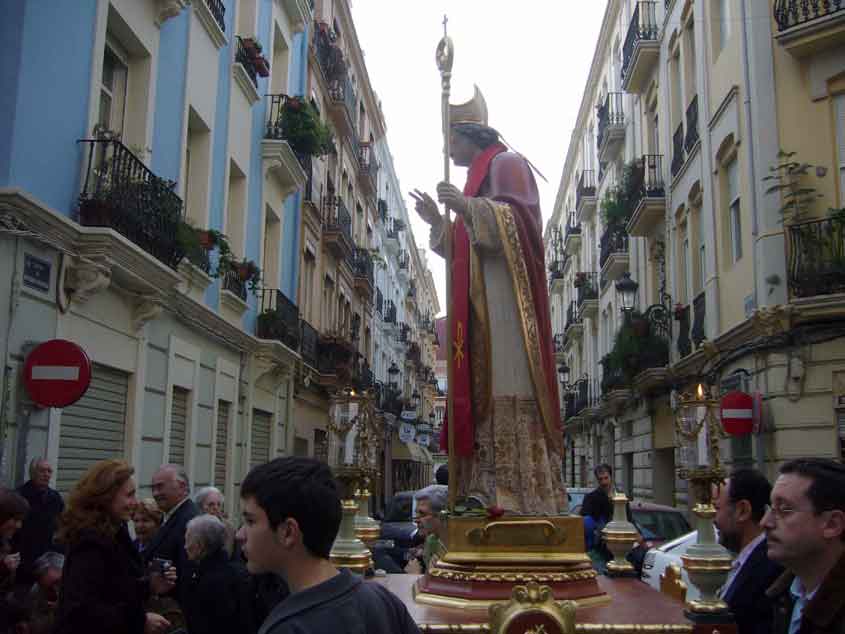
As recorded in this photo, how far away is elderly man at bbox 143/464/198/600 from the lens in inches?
197

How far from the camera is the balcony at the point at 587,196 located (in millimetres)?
32375

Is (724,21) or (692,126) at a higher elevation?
(724,21)

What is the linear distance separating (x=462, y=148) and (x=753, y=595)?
3280mm

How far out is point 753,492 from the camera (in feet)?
13.5

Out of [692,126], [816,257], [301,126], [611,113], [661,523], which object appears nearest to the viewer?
[661,523]

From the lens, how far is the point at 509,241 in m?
5.35

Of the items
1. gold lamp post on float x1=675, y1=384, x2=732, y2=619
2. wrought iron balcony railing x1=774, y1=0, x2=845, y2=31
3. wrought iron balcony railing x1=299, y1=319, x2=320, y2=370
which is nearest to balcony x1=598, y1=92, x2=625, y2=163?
wrought iron balcony railing x1=299, y1=319, x2=320, y2=370

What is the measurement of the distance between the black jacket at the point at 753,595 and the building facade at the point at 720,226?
8.85 meters

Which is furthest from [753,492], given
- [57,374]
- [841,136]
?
[841,136]

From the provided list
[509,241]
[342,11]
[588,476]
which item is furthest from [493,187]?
[588,476]

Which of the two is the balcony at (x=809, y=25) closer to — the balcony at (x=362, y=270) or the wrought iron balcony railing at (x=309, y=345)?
the wrought iron balcony railing at (x=309, y=345)

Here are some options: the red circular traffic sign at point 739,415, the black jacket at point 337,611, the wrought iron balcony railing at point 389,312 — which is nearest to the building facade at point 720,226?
the red circular traffic sign at point 739,415

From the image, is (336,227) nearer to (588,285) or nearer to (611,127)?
(611,127)

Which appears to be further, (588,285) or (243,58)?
(588,285)
